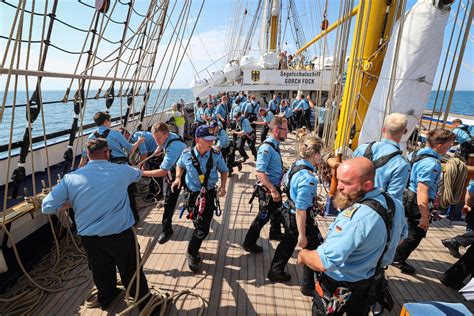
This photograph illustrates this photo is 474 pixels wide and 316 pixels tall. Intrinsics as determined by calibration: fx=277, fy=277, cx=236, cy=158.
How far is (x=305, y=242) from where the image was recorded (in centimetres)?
223

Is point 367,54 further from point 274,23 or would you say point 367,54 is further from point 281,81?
point 274,23

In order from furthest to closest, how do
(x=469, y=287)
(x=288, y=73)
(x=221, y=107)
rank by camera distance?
(x=288, y=73)
(x=221, y=107)
(x=469, y=287)

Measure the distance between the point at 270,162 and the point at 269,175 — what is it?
5.8 inches

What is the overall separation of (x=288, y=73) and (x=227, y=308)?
1272 cm

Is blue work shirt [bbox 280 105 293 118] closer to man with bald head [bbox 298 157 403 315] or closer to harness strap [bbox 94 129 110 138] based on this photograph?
harness strap [bbox 94 129 110 138]

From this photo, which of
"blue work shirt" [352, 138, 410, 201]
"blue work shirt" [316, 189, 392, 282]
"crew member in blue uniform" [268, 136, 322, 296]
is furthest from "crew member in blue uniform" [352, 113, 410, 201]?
"blue work shirt" [316, 189, 392, 282]

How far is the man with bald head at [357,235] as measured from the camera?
1.36 meters

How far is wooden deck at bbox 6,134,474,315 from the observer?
2447 millimetres

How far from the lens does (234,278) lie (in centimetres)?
282

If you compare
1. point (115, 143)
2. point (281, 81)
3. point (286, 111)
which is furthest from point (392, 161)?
point (281, 81)

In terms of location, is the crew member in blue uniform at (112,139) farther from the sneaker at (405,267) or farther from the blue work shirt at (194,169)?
the sneaker at (405,267)

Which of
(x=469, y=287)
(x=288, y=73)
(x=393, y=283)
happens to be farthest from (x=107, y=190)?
(x=288, y=73)

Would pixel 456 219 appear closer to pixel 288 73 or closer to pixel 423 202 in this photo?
pixel 423 202

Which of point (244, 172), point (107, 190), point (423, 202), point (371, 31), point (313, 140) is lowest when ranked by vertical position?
point (244, 172)
